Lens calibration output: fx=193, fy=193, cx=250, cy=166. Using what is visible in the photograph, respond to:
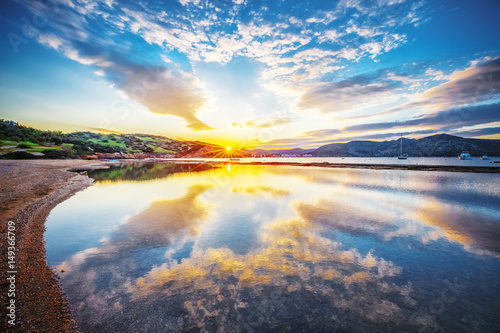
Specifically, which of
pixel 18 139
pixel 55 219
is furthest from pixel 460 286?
pixel 18 139

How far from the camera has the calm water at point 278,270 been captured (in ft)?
17.5

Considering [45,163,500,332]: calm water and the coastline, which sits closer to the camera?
the coastline

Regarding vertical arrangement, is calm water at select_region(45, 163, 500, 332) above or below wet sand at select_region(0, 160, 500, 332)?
below

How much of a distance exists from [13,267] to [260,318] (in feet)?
29.9

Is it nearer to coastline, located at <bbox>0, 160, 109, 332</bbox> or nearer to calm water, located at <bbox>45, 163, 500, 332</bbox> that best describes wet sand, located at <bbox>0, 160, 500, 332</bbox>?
coastline, located at <bbox>0, 160, 109, 332</bbox>

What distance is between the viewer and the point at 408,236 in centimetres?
1132

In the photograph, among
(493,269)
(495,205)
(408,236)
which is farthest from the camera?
(495,205)

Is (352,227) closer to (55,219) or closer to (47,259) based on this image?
(47,259)

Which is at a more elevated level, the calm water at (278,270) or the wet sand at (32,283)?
the wet sand at (32,283)

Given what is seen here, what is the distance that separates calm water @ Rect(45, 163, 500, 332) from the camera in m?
5.34

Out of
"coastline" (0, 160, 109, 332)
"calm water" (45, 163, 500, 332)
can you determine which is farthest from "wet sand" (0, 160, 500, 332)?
"calm water" (45, 163, 500, 332)

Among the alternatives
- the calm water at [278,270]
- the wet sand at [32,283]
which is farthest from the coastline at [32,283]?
the calm water at [278,270]

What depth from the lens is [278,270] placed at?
7777mm

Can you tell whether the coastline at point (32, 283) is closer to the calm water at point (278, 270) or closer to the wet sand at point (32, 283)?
the wet sand at point (32, 283)
